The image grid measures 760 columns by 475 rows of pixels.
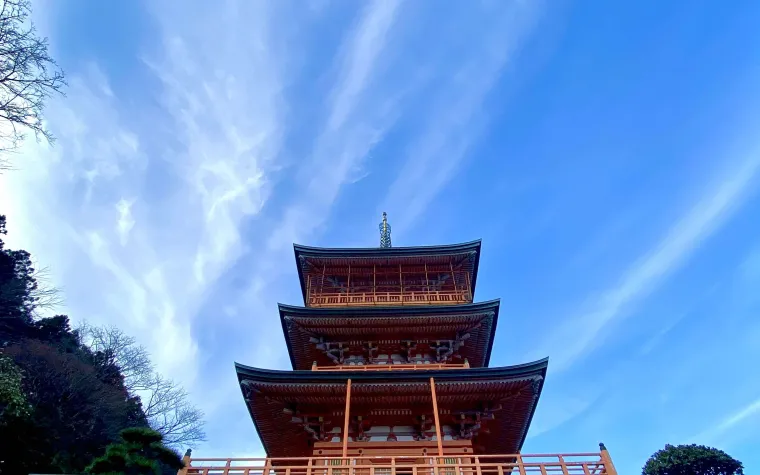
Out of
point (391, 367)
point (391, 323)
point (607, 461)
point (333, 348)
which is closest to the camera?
point (607, 461)

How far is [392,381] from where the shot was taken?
16.2m

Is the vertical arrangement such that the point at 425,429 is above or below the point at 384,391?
below

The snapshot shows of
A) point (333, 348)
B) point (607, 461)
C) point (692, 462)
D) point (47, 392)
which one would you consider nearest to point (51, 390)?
point (47, 392)

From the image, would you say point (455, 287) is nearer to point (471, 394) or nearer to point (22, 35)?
point (471, 394)

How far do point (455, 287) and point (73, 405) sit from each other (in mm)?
25778

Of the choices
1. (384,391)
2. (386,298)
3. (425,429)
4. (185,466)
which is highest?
(386,298)

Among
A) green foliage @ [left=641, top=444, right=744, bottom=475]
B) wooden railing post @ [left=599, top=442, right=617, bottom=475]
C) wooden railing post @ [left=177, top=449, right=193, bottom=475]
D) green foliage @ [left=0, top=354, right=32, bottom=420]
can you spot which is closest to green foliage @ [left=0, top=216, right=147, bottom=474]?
green foliage @ [left=0, top=354, right=32, bottom=420]

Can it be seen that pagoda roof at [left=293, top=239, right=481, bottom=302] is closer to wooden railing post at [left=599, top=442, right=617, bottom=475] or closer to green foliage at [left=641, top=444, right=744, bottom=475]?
wooden railing post at [left=599, top=442, right=617, bottom=475]

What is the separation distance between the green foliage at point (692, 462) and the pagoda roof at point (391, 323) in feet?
66.4

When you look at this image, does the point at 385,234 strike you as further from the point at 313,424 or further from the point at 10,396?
the point at 10,396

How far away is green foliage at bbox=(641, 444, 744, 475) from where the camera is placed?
2867cm

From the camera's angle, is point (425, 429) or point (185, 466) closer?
point (185, 466)

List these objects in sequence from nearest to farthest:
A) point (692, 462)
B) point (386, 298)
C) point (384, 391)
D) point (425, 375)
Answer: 1. point (425, 375)
2. point (384, 391)
3. point (386, 298)
4. point (692, 462)

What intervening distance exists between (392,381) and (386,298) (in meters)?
7.32
